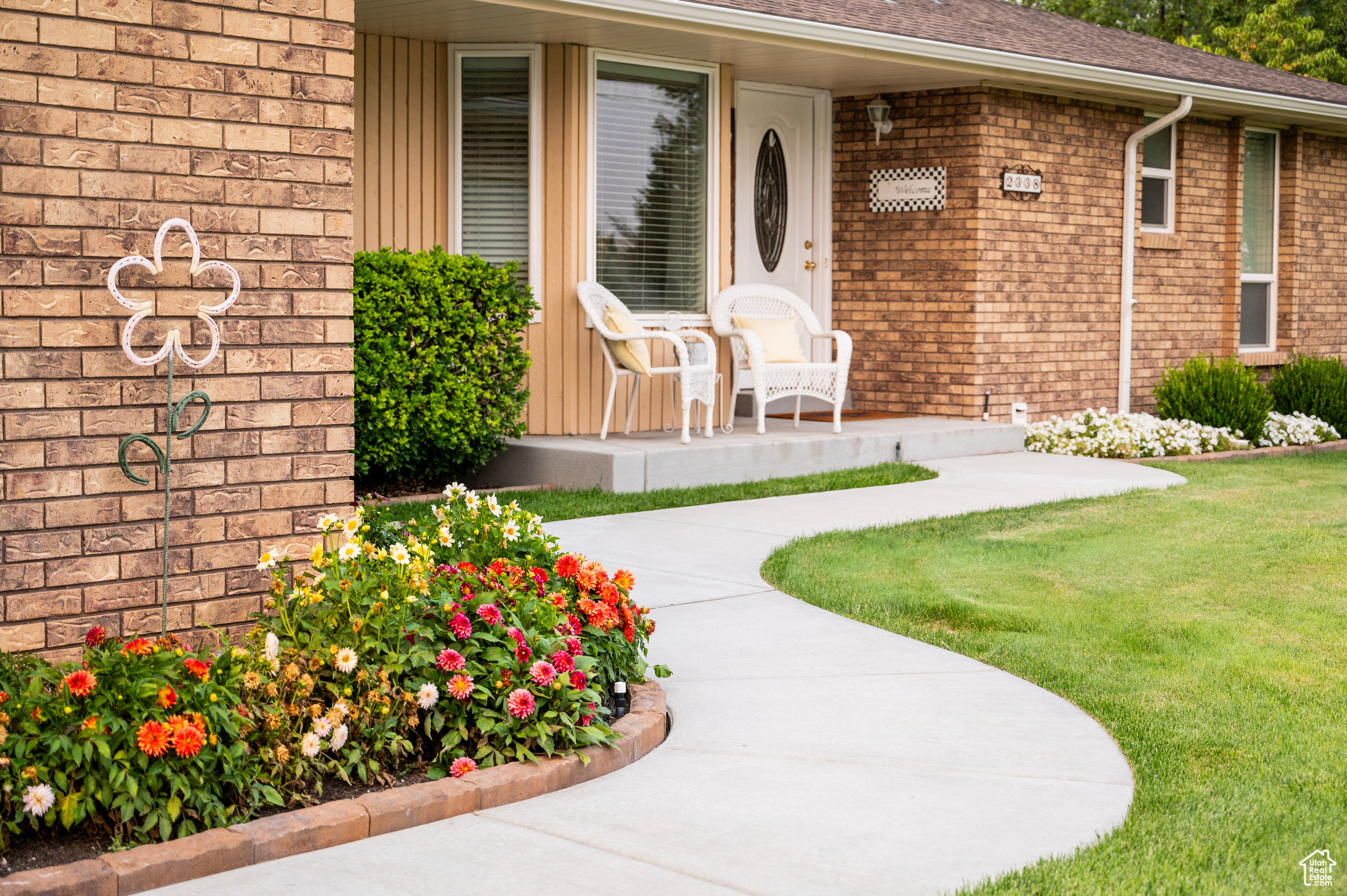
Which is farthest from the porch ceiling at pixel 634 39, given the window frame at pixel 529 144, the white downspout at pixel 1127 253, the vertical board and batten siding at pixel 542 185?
the white downspout at pixel 1127 253

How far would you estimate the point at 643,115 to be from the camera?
9805mm

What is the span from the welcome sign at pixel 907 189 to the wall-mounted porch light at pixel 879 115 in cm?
32

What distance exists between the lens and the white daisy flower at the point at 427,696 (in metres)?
3.39

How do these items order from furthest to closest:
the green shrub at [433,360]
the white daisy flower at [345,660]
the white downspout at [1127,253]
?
the white downspout at [1127,253], the green shrub at [433,360], the white daisy flower at [345,660]

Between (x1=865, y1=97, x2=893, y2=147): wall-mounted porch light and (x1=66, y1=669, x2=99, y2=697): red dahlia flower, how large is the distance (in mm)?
9396

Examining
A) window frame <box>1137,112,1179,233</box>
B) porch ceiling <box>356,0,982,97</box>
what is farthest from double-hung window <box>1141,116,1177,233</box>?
porch ceiling <box>356,0,982,97</box>

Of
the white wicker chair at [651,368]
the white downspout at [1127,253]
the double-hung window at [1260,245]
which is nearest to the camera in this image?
the white wicker chair at [651,368]

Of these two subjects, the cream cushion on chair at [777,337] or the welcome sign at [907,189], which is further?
the welcome sign at [907,189]

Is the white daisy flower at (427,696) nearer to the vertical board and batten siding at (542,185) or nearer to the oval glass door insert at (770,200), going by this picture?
the vertical board and batten siding at (542,185)

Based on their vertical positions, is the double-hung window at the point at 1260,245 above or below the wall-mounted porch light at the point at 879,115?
below

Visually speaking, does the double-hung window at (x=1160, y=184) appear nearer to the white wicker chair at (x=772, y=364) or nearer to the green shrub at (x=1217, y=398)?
the green shrub at (x=1217, y=398)

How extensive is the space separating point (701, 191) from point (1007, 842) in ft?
24.9

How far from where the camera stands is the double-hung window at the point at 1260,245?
1388 cm
